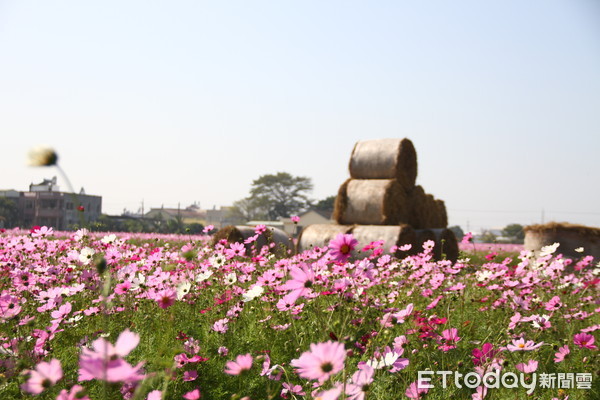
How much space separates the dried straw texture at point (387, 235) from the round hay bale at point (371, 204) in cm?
83

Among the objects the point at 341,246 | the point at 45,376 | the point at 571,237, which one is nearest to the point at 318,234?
the point at 571,237

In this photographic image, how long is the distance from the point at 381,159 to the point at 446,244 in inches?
100

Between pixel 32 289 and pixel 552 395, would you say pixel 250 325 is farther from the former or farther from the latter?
pixel 552 395

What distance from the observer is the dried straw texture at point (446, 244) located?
475 inches

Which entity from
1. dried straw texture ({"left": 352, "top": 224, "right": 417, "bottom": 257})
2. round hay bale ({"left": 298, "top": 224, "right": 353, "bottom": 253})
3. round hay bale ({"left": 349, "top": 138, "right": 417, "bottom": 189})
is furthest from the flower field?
round hay bale ({"left": 349, "top": 138, "right": 417, "bottom": 189})

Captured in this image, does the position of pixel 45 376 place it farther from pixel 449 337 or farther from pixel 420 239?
pixel 420 239

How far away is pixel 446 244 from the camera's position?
12.6 m

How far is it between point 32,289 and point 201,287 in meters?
1.44

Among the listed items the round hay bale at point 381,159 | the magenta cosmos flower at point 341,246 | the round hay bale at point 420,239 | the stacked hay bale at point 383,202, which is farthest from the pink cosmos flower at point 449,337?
the round hay bale at point 381,159

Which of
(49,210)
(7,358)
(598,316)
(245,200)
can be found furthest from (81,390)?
(245,200)

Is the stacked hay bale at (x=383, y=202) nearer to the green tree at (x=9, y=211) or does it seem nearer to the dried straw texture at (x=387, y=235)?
the dried straw texture at (x=387, y=235)

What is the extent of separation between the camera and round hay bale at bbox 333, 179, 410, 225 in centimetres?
1185

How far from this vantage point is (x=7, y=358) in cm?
262

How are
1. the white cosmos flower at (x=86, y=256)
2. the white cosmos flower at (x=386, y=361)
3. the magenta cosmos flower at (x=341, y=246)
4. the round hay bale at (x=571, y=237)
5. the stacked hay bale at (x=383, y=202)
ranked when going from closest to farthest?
1. the white cosmos flower at (x=386, y=361)
2. the magenta cosmos flower at (x=341, y=246)
3. the white cosmos flower at (x=86, y=256)
4. the round hay bale at (x=571, y=237)
5. the stacked hay bale at (x=383, y=202)
